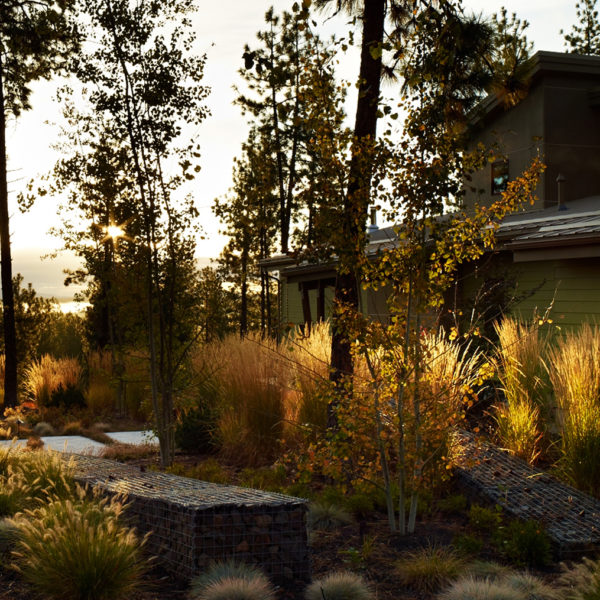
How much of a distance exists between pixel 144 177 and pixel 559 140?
34.8 feet

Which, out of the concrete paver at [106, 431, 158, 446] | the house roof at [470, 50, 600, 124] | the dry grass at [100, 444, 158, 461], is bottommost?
the concrete paver at [106, 431, 158, 446]

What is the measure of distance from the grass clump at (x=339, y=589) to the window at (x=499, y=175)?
1335 cm

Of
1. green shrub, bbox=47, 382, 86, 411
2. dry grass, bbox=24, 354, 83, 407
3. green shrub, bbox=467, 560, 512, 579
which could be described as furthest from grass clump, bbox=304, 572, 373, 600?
dry grass, bbox=24, 354, 83, 407

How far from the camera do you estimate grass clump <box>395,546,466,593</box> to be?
4512 millimetres

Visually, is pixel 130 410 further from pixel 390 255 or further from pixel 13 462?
pixel 390 255

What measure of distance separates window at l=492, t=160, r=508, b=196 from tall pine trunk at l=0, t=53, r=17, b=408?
9538 millimetres

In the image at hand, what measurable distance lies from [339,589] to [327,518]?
1.47 metres

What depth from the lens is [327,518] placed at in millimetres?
5641

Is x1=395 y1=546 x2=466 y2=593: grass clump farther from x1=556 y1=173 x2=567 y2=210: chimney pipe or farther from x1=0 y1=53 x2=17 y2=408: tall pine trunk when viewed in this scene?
x1=556 y1=173 x2=567 y2=210: chimney pipe

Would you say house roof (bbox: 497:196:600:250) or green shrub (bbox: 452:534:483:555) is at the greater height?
house roof (bbox: 497:196:600:250)

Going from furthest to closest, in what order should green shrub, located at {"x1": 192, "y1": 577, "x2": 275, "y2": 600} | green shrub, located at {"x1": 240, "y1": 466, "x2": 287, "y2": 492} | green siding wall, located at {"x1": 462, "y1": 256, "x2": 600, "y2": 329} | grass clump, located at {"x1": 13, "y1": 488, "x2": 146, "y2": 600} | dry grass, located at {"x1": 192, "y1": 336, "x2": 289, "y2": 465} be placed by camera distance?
green siding wall, located at {"x1": 462, "y1": 256, "x2": 600, "y2": 329}
dry grass, located at {"x1": 192, "y1": 336, "x2": 289, "y2": 465}
green shrub, located at {"x1": 240, "y1": 466, "x2": 287, "y2": 492}
grass clump, located at {"x1": 13, "y1": 488, "x2": 146, "y2": 600}
green shrub, located at {"x1": 192, "y1": 577, "x2": 275, "y2": 600}

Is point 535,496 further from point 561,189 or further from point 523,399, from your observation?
point 561,189

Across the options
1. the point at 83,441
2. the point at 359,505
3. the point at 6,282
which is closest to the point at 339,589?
the point at 359,505

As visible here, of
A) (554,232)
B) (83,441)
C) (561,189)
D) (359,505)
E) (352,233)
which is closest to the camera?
(352,233)
